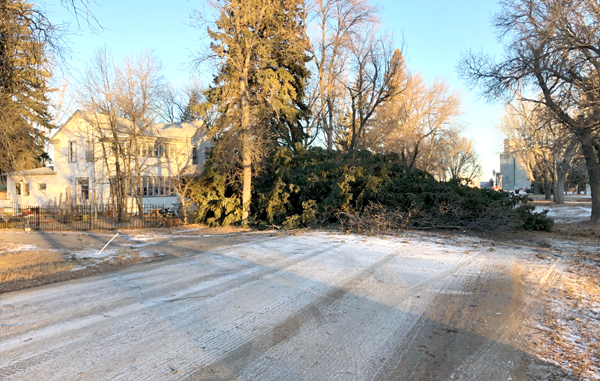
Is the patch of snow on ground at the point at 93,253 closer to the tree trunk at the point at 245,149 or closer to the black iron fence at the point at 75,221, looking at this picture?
the tree trunk at the point at 245,149

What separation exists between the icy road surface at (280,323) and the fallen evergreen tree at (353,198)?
17.0 feet

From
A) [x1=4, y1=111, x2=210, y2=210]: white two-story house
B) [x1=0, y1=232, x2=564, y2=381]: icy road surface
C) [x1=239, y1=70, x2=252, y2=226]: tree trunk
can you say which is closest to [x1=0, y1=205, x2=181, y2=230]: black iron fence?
[x1=239, y1=70, x2=252, y2=226]: tree trunk

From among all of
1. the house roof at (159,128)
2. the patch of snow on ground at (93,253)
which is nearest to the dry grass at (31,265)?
the patch of snow on ground at (93,253)

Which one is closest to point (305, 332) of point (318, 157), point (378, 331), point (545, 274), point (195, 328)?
point (378, 331)

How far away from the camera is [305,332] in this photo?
4402mm

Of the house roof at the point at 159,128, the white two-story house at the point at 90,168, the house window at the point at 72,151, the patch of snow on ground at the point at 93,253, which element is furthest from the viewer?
the house window at the point at 72,151

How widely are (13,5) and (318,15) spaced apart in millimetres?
23690

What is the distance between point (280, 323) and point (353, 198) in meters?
10.9

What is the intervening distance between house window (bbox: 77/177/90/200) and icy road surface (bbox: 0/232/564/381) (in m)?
25.4

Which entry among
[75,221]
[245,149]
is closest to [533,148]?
[245,149]

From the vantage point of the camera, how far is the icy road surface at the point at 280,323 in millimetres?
3553

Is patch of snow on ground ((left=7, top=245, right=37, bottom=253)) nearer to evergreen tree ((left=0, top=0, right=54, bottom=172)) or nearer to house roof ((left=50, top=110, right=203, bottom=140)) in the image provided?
evergreen tree ((left=0, top=0, right=54, bottom=172))

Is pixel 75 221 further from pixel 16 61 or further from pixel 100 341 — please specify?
pixel 100 341

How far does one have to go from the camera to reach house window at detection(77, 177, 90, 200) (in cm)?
2930
